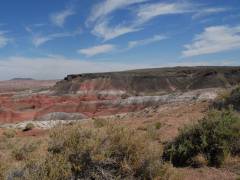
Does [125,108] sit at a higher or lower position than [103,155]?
lower

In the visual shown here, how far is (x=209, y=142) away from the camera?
8266mm

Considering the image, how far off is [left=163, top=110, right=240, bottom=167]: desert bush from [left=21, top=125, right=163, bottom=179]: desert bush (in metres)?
2.57

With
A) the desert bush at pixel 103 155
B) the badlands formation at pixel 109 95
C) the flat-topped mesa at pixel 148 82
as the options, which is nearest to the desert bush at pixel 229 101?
the desert bush at pixel 103 155

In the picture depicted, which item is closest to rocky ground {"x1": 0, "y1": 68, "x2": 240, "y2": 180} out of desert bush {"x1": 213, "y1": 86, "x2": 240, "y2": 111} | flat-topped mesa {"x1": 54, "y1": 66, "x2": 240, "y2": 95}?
flat-topped mesa {"x1": 54, "y1": 66, "x2": 240, "y2": 95}

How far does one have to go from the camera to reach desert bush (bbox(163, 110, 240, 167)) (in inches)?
322

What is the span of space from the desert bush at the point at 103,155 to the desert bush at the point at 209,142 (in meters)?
2.57

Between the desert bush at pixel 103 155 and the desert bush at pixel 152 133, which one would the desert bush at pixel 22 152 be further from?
the desert bush at pixel 103 155

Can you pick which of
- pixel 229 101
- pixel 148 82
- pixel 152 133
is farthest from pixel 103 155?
pixel 148 82

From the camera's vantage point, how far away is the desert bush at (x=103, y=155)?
17.5ft

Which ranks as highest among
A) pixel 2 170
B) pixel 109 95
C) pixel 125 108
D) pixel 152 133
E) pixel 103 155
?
pixel 103 155

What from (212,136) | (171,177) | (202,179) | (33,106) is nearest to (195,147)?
(212,136)

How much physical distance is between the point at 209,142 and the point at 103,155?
386cm

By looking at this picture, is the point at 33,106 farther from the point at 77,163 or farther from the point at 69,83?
the point at 77,163

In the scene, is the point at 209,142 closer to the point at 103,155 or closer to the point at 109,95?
the point at 103,155
